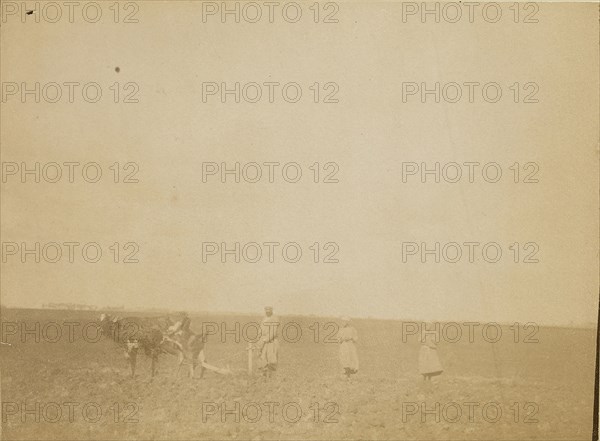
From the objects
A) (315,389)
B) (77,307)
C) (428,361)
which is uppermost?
(77,307)

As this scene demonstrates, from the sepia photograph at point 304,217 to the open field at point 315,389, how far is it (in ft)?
0.04

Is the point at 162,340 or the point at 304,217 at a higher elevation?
the point at 304,217

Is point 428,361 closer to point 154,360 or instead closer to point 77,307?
point 154,360

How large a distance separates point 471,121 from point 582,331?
1.37m

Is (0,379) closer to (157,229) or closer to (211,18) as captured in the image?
(157,229)

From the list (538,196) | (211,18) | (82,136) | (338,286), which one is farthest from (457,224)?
(82,136)

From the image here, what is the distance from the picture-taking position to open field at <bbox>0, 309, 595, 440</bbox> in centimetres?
394

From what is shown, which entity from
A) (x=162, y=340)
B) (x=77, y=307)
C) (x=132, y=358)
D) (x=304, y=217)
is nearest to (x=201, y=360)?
(x=162, y=340)

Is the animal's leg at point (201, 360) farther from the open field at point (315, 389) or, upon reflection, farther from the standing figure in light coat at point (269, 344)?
the standing figure in light coat at point (269, 344)

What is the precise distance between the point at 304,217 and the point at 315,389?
996mm

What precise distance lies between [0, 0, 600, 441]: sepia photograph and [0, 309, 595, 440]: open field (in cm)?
1

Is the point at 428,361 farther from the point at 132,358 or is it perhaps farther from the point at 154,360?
the point at 132,358

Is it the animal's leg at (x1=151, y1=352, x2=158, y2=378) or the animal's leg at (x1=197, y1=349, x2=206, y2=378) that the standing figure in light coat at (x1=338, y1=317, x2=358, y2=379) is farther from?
the animal's leg at (x1=151, y1=352, x2=158, y2=378)

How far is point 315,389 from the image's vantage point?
3.95 m
